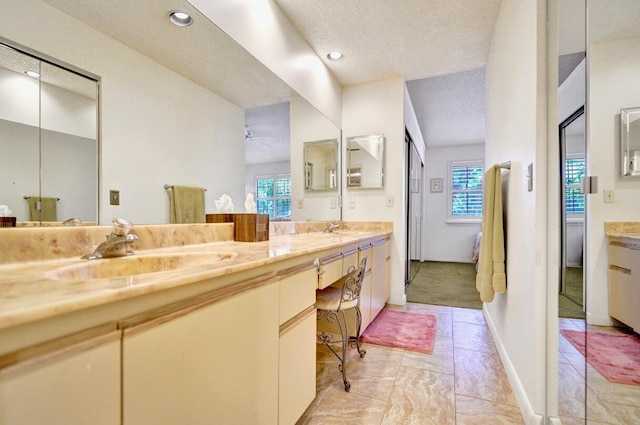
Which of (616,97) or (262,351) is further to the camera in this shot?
(616,97)

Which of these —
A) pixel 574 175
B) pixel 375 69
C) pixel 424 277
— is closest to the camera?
pixel 574 175

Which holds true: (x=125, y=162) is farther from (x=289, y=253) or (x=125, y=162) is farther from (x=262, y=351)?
(x=262, y=351)

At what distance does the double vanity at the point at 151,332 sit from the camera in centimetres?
45

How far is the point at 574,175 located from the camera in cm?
123

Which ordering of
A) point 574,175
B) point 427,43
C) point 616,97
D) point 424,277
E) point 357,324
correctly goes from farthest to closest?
point 424,277 → point 427,43 → point 357,324 → point 574,175 → point 616,97

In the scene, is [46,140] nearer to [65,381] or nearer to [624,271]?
[65,381]

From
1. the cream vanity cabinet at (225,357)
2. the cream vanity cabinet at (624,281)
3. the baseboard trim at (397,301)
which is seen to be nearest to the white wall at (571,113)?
the cream vanity cabinet at (624,281)

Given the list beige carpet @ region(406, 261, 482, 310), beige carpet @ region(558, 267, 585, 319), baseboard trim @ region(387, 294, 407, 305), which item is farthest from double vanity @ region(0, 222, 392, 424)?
beige carpet @ region(406, 261, 482, 310)

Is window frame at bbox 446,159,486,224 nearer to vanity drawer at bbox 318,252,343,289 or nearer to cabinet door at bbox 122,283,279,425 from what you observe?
vanity drawer at bbox 318,252,343,289

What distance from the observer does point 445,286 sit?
157 inches

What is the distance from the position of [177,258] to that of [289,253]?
43 centimetres

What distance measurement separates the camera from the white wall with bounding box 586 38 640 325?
1062mm

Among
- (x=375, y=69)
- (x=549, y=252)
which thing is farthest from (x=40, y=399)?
(x=375, y=69)

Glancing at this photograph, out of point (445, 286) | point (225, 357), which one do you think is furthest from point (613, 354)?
point (445, 286)
